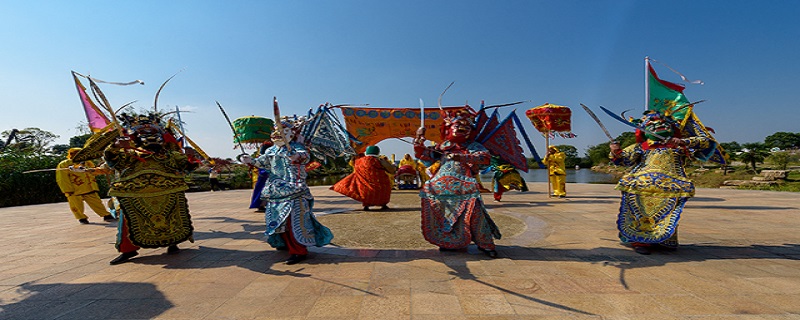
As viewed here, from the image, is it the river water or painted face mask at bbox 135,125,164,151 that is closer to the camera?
painted face mask at bbox 135,125,164,151

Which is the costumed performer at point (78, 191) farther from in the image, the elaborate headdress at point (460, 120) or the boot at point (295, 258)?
the elaborate headdress at point (460, 120)

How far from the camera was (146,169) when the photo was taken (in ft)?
16.1

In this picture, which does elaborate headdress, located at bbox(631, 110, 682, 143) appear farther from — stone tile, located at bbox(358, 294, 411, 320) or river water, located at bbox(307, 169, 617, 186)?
river water, located at bbox(307, 169, 617, 186)

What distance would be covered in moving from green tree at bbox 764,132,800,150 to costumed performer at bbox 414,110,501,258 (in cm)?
8507

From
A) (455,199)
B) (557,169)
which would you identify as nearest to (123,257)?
(455,199)

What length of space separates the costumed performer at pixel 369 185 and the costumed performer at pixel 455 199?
191 inches

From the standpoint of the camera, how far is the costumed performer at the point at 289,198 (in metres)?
4.51

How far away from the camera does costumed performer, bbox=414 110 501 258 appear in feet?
15.0

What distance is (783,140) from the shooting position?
61.0 m

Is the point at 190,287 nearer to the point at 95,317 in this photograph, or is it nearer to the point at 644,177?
the point at 95,317

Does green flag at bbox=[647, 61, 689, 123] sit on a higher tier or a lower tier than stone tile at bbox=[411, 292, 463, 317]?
higher

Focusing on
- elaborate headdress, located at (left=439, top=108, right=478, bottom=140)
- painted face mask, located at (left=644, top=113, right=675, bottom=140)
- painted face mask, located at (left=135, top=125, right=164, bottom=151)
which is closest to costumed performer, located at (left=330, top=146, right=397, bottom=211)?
elaborate headdress, located at (left=439, top=108, right=478, bottom=140)

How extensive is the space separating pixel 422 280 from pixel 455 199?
134cm

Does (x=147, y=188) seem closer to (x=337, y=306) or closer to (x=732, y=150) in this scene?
(x=337, y=306)
